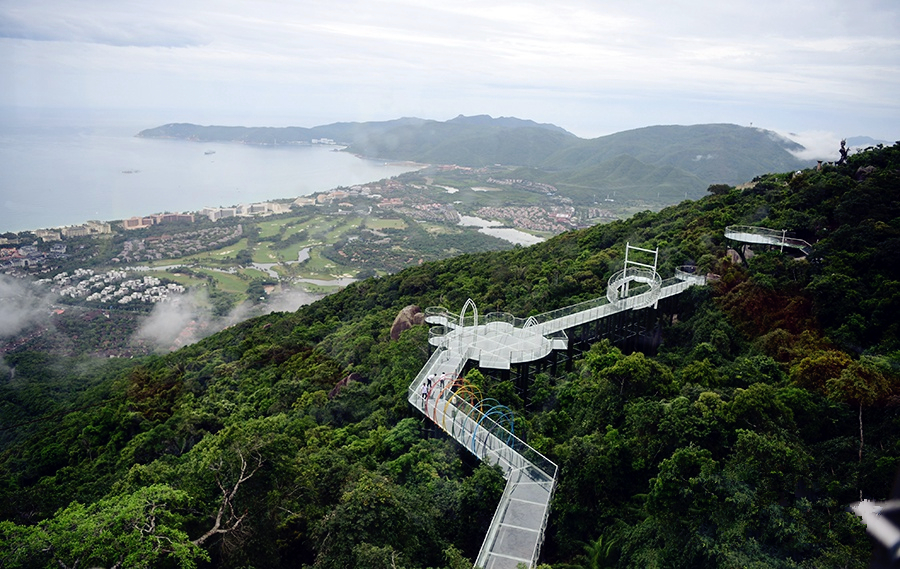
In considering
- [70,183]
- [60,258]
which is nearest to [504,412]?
[60,258]

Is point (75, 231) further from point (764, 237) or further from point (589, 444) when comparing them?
point (589, 444)

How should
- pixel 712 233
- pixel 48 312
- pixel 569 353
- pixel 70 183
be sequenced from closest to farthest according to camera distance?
1. pixel 569 353
2. pixel 712 233
3. pixel 48 312
4. pixel 70 183

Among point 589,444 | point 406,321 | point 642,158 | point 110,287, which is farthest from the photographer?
point 642,158

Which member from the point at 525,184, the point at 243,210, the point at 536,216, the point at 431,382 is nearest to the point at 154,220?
the point at 243,210

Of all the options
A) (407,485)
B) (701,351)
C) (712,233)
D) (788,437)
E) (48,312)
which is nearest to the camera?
(788,437)

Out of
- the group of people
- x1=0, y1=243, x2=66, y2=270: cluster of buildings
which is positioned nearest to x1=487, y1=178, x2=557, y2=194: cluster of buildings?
x1=0, y1=243, x2=66, y2=270: cluster of buildings

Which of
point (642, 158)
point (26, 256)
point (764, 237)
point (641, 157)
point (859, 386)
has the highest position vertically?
point (641, 157)

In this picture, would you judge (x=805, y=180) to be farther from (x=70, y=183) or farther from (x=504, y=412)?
(x=70, y=183)
